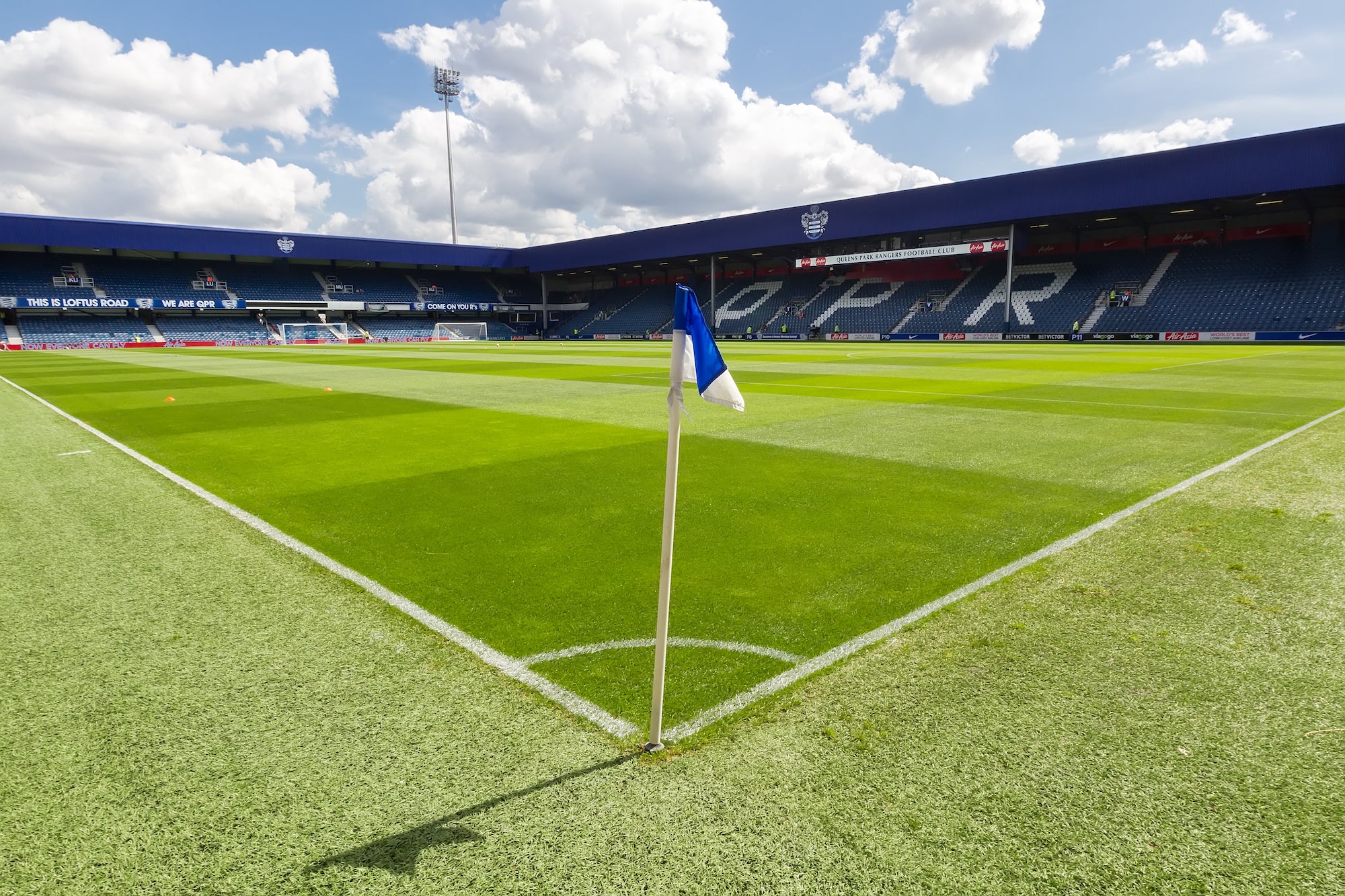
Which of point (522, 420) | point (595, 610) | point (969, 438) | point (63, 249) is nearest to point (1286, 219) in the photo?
point (969, 438)

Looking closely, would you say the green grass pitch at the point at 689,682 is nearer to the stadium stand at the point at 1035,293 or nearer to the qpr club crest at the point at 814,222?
the stadium stand at the point at 1035,293

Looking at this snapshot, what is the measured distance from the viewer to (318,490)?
7.86 metres

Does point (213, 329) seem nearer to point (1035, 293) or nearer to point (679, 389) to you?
point (1035, 293)

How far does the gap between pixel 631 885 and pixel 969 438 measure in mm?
9396

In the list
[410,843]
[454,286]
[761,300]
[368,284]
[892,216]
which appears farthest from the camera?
[454,286]

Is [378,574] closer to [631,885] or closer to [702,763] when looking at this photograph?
[702,763]

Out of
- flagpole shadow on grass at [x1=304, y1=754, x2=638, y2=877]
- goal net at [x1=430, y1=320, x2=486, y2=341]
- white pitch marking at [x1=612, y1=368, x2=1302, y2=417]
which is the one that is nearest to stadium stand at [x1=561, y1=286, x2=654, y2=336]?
goal net at [x1=430, y1=320, x2=486, y2=341]

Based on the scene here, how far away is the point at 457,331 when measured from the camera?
75688 millimetres

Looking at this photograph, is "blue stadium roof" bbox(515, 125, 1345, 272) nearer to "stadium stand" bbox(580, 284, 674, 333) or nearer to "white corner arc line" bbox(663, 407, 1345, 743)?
"stadium stand" bbox(580, 284, 674, 333)

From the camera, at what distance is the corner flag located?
118 inches

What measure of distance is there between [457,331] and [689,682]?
77.0 metres

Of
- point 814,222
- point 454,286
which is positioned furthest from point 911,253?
point 454,286

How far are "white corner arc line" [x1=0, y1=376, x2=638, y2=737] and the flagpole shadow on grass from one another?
23.4 inches

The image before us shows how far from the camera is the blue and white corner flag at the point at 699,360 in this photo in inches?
117
